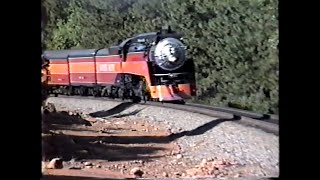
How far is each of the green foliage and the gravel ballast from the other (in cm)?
14

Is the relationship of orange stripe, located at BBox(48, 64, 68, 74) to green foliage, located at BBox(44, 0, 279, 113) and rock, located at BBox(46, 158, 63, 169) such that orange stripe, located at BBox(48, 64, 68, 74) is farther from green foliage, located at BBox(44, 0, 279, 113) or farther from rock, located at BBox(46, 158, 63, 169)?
rock, located at BBox(46, 158, 63, 169)

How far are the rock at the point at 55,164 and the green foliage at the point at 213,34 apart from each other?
59cm

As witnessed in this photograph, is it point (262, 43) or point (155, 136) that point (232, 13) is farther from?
point (155, 136)

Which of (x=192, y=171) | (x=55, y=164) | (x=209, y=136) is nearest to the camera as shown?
(x=55, y=164)

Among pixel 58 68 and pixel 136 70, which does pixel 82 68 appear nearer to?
pixel 58 68

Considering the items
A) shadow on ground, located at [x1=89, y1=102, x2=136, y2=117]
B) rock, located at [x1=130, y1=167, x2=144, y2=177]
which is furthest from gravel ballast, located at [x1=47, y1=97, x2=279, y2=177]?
rock, located at [x1=130, y1=167, x2=144, y2=177]

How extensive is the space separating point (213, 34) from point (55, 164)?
106cm

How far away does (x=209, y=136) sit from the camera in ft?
12.5

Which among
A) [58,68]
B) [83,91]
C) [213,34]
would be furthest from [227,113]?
[58,68]

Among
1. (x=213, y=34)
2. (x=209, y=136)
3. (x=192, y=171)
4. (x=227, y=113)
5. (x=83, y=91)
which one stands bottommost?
(x=192, y=171)

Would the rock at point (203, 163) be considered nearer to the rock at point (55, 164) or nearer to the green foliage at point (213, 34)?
the green foliage at point (213, 34)

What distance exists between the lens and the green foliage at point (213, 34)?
3.79 meters

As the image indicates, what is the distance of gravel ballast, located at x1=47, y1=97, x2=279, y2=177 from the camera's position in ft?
12.2

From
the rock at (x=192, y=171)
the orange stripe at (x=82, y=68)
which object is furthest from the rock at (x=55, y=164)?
the rock at (x=192, y=171)
